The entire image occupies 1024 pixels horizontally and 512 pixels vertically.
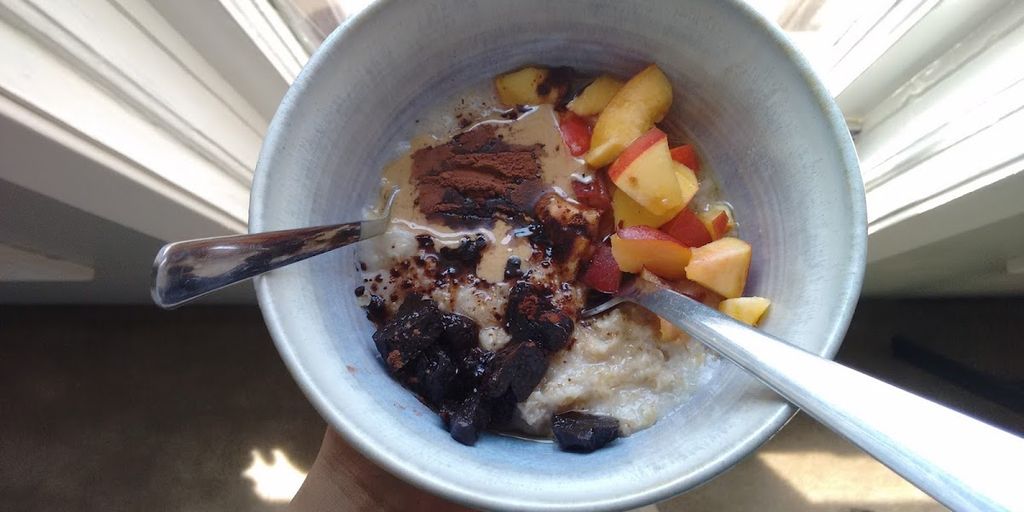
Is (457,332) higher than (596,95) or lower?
lower

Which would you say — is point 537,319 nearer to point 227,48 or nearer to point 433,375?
point 433,375

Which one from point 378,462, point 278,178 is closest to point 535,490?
point 378,462

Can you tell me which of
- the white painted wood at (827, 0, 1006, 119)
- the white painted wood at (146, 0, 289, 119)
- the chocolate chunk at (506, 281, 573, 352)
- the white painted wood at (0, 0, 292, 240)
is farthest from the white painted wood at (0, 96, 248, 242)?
the white painted wood at (827, 0, 1006, 119)

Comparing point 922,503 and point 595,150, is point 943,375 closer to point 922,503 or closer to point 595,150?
→ point 922,503

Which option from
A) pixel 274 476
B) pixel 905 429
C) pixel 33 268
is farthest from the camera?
pixel 274 476

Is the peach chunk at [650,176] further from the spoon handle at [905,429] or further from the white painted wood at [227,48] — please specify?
the white painted wood at [227,48]

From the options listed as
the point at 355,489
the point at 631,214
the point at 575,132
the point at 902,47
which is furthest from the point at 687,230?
the point at 355,489

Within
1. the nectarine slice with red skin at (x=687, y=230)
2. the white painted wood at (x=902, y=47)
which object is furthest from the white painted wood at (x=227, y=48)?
the white painted wood at (x=902, y=47)
